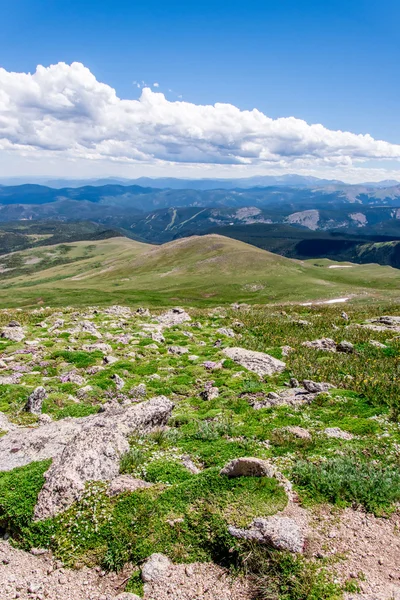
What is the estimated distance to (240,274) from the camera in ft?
440

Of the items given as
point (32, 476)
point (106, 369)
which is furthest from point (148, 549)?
point (106, 369)

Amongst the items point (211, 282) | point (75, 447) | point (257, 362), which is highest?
point (75, 447)

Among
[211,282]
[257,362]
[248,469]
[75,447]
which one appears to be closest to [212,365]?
[257,362]

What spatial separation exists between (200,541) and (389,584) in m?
4.17

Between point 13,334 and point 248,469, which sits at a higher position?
point 248,469

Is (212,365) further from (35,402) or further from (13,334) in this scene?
(13,334)

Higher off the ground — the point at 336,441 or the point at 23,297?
the point at 336,441

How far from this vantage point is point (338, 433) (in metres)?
13.0

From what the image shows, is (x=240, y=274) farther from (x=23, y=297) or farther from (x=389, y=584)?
(x=389, y=584)

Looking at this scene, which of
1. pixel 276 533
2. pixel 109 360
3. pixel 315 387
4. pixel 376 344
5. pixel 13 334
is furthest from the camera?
pixel 13 334

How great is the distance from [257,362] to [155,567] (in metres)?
14.5

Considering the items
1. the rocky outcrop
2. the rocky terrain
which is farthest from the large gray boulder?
the rocky outcrop

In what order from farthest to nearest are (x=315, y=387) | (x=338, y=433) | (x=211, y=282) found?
(x=211, y=282) → (x=315, y=387) → (x=338, y=433)

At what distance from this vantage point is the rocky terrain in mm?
7805
